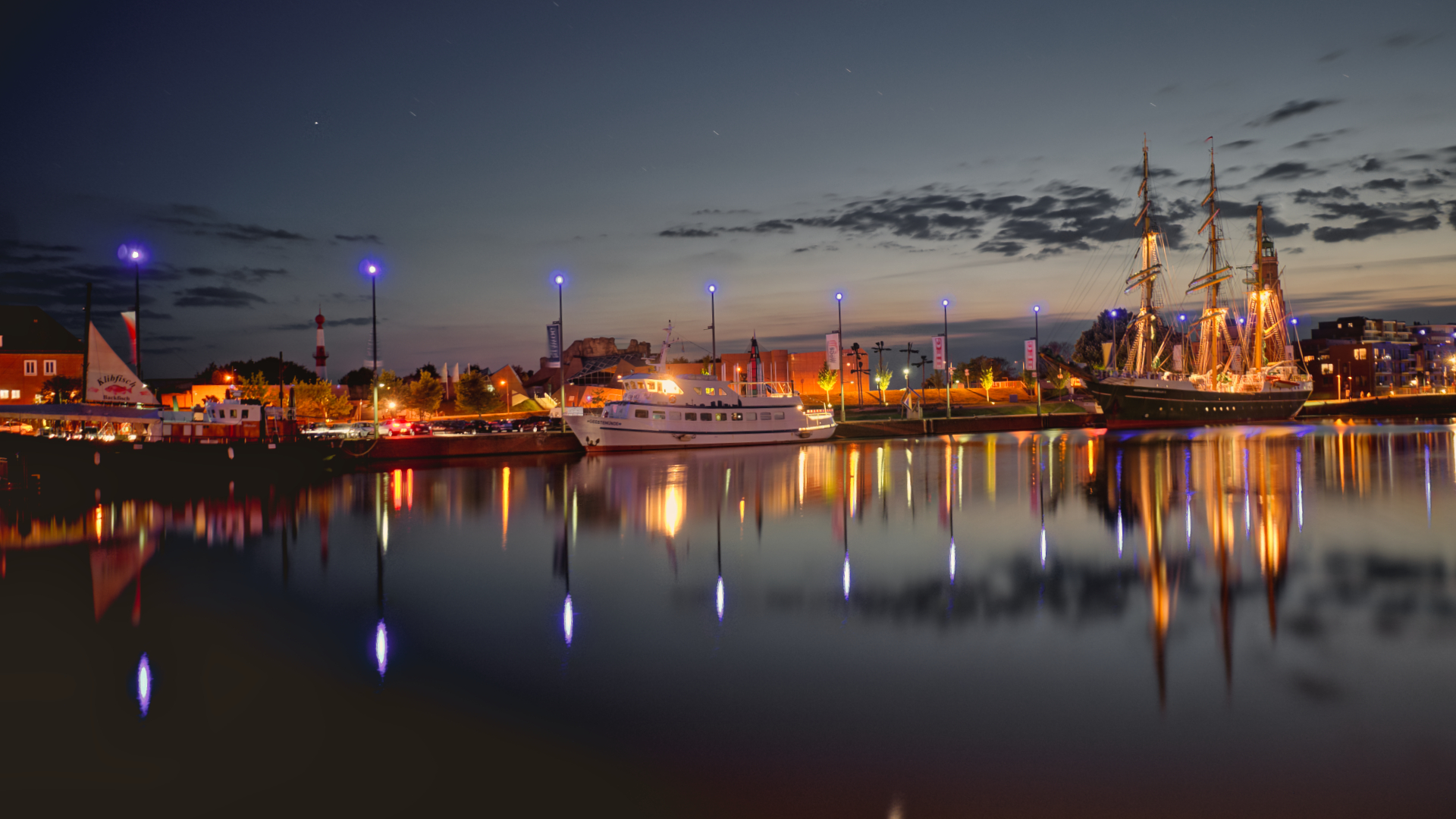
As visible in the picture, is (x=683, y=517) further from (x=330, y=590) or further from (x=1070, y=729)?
(x=1070, y=729)

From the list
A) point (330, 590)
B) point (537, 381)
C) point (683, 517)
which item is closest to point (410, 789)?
point (330, 590)

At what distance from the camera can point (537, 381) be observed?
4946 inches

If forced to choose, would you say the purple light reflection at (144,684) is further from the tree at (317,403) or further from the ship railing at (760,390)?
the tree at (317,403)

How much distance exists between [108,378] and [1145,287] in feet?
323

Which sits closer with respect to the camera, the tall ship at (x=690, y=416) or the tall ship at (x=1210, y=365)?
the tall ship at (x=690, y=416)

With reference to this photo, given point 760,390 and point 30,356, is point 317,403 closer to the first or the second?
point 30,356

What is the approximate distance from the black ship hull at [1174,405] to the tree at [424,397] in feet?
248

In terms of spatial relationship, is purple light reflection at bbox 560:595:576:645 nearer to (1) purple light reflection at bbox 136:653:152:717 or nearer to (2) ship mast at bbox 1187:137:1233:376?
(1) purple light reflection at bbox 136:653:152:717

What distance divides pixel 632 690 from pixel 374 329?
42.5 meters

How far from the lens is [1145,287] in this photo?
311 ft

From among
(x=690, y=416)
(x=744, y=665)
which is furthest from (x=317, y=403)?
(x=744, y=665)

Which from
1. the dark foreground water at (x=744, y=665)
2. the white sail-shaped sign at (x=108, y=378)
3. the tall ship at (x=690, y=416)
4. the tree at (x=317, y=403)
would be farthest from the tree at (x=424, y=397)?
the dark foreground water at (x=744, y=665)

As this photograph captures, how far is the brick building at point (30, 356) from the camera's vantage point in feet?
267

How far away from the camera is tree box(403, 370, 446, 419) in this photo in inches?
3777
